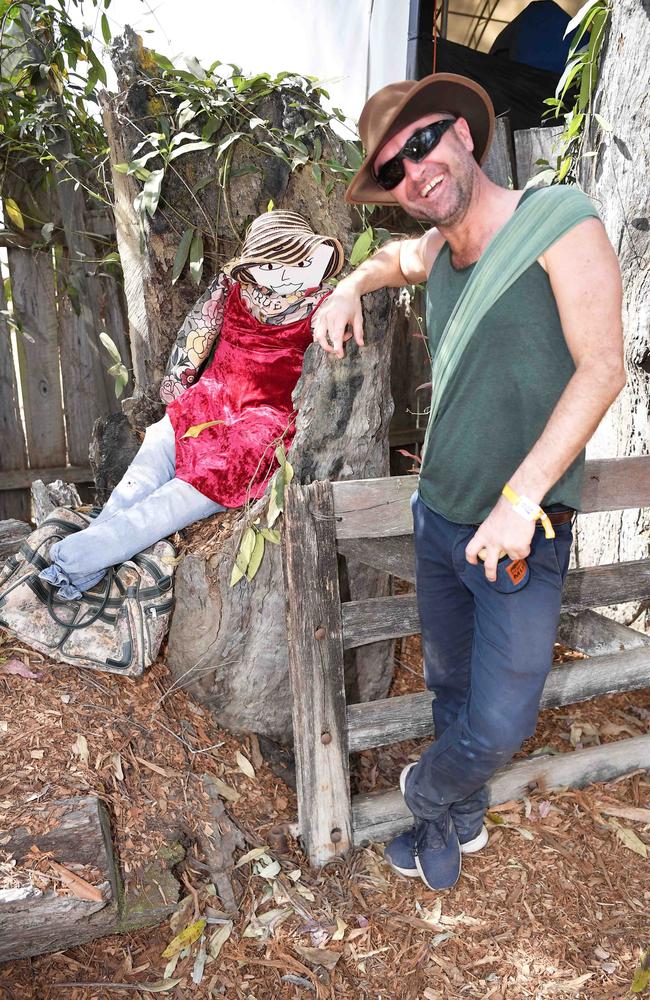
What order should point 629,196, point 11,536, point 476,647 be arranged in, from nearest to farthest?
point 476,647, point 629,196, point 11,536

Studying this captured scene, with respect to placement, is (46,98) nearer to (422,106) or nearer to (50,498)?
(50,498)

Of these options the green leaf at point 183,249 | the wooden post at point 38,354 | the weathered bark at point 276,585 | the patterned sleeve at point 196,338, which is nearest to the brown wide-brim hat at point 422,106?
the weathered bark at point 276,585

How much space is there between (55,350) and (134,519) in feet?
6.29

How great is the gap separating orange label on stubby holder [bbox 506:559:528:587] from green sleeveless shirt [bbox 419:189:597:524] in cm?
15

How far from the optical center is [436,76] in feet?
5.35

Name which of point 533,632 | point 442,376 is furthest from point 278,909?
point 442,376

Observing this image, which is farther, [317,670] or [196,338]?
[196,338]

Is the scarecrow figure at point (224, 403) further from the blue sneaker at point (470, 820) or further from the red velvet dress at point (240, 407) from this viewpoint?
Result: the blue sneaker at point (470, 820)

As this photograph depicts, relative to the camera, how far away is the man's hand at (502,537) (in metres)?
1.56

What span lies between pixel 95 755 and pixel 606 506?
1906mm

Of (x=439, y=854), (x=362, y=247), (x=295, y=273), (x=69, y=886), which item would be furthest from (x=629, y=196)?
(x=69, y=886)

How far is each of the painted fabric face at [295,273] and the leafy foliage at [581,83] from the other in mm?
1218

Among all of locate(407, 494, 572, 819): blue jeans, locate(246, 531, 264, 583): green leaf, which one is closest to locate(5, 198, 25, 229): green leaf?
locate(246, 531, 264, 583): green leaf

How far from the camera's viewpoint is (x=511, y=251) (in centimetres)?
159
